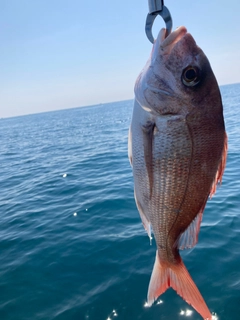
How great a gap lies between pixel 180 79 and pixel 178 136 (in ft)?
1.30

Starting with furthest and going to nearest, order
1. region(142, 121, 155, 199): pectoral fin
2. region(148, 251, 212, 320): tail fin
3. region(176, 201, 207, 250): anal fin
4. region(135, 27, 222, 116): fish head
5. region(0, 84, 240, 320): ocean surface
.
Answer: region(0, 84, 240, 320): ocean surface → region(148, 251, 212, 320): tail fin → region(176, 201, 207, 250): anal fin → region(142, 121, 155, 199): pectoral fin → region(135, 27, 222, 116): fish head

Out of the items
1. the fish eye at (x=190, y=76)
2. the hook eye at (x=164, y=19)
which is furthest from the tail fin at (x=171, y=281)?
the hook eye at (x=164, y=19)

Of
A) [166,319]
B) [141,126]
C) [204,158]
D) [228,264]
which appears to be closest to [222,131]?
[204,158]

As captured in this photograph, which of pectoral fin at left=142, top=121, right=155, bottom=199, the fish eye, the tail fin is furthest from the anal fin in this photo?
the fish eye

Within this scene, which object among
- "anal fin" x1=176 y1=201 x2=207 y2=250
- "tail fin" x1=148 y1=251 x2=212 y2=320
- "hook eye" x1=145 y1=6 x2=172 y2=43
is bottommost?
"tail fin" x1=148 y1=251 x2=212 y2=320

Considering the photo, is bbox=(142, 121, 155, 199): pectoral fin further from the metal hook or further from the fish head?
the metal hook

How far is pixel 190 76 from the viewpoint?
1.78m

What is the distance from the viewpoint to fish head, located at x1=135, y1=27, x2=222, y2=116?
1769 mm

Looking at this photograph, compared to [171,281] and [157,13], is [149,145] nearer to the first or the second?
[157,13]

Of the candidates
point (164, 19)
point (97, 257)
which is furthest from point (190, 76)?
point (97, 257)

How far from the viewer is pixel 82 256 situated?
5797 millimetres

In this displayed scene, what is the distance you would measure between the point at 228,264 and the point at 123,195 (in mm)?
4569

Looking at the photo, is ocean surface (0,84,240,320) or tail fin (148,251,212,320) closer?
tail fin (148,251,212,320)

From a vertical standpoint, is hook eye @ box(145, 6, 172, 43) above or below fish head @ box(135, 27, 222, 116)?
above
